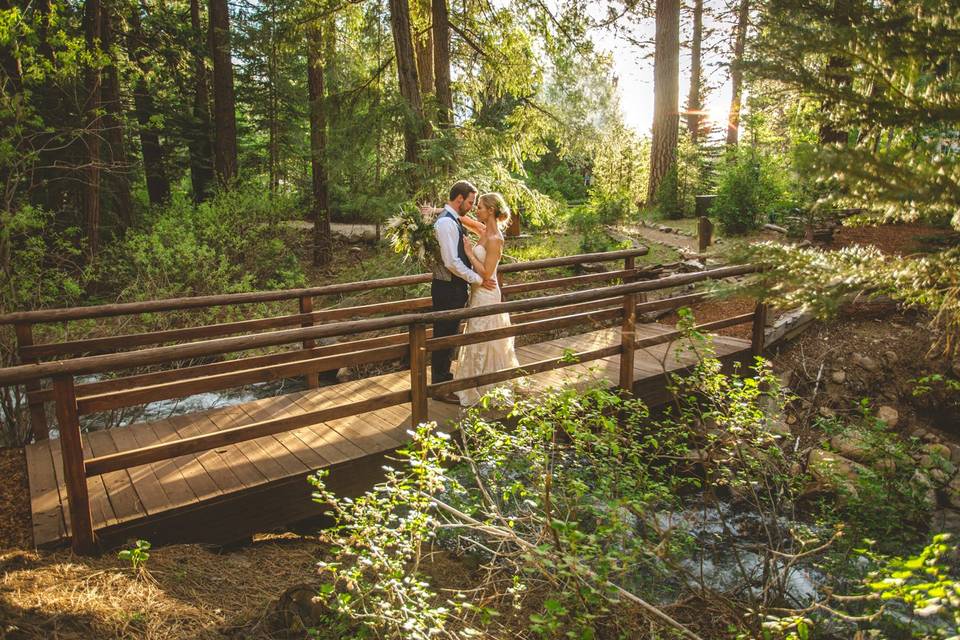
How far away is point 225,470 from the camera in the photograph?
421cm

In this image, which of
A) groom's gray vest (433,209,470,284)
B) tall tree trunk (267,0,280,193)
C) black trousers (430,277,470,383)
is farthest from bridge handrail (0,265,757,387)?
tall tree trunk (267,0,280,193)

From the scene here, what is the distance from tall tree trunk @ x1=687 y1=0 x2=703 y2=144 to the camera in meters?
24.9

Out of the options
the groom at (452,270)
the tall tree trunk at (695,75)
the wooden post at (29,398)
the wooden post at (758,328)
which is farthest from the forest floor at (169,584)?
the tall tree trunk at (695,75)

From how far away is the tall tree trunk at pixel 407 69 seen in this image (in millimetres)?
9773

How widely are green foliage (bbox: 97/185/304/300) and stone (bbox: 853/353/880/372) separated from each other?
32.7 feet

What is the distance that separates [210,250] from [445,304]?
860 centimetres

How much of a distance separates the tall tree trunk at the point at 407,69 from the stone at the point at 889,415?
7302mm

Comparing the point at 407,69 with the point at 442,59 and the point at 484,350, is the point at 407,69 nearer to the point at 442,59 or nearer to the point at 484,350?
the point at 442,59

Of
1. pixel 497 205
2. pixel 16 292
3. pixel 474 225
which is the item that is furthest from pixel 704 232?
pixel 16 292

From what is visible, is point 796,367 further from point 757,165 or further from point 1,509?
point 1,509

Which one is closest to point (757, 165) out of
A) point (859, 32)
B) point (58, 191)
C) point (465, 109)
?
point (465, 109)

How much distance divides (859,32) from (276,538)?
4.55 meters

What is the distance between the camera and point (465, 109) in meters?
12.6

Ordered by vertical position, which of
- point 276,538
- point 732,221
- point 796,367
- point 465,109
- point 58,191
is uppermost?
point 465,109
